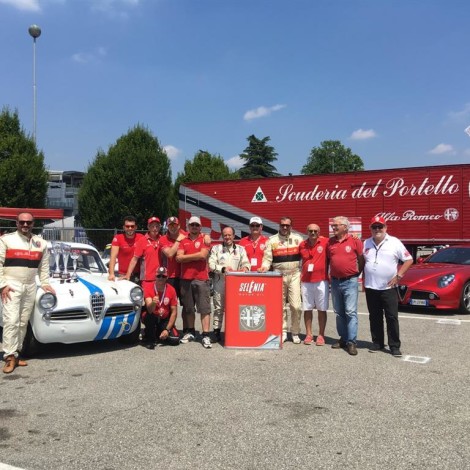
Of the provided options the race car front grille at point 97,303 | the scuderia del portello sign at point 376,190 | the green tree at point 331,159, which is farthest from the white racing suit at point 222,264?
the green tree at point 331,159

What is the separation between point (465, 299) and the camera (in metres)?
9.32

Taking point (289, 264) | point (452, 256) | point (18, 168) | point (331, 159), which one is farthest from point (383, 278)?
point (331, 159)

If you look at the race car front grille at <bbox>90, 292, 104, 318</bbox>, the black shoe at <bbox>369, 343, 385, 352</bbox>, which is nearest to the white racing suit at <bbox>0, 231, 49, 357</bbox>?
the race car front grille at <bbox>90, 292, 104, 318</bbox>

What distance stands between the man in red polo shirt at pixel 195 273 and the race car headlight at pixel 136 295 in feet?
1.95

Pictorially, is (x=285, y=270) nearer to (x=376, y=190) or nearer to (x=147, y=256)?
(x=147, y=256)

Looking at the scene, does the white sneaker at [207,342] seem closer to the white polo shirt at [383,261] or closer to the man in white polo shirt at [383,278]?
the man in white polo shirt at [383,278]

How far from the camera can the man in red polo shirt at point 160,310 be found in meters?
6.62

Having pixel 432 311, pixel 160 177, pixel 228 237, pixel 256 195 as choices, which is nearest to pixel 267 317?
pixel 228 237

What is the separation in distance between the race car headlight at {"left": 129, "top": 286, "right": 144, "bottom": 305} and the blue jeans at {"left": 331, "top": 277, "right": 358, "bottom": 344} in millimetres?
2490

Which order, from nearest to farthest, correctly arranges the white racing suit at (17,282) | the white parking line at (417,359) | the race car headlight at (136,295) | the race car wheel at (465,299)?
the white racing suit at (17,282) < the white parking line at (417,359) < the race car headlight at (136,295) < the race car wheel at (465,299)

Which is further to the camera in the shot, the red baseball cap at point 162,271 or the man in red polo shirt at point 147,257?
the man in red polo shirt at point 147,257

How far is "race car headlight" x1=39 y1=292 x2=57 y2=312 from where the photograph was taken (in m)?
5.75

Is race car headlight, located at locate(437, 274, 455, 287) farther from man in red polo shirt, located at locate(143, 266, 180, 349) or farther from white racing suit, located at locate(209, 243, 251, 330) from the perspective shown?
man in red polo shirt, located at locate(143, 266, 180, 349)

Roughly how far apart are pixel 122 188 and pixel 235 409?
23590 millimetres
